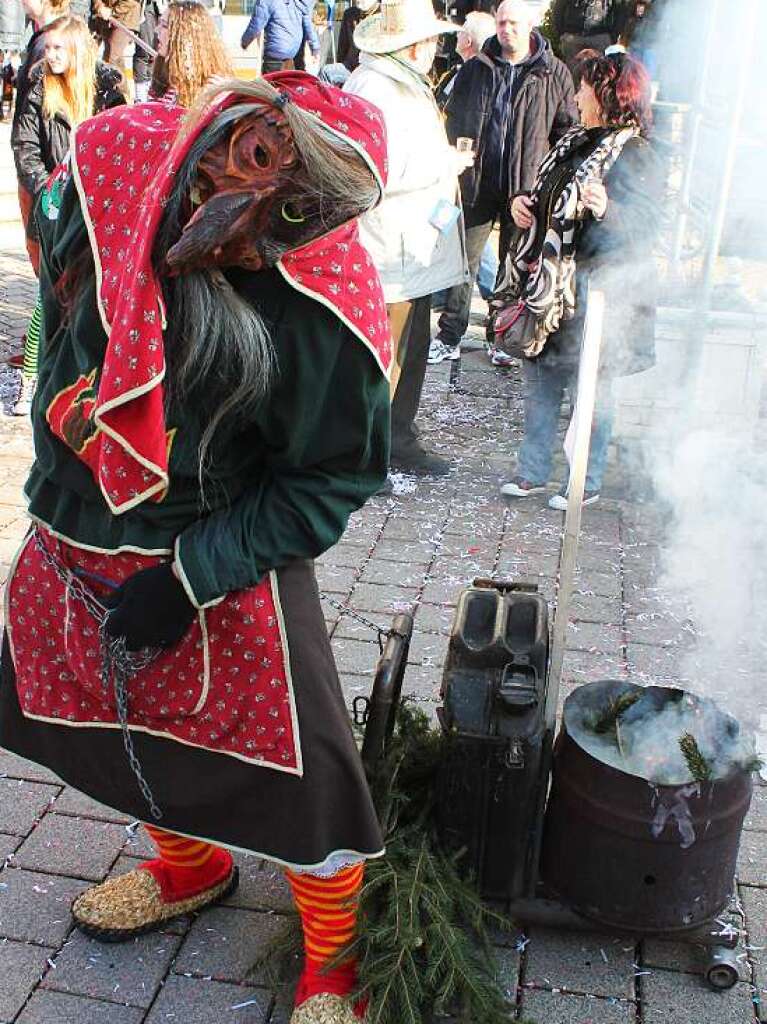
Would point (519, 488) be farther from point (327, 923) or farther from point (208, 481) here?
point (208, 481)

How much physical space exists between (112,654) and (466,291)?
5033mm

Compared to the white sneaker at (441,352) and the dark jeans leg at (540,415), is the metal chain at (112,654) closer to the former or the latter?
the dark jeans leg at (540,415)

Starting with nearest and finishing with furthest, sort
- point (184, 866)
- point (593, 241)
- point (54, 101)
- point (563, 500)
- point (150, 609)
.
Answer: point (150, 609)
point (184, 866)
point (593, 241)
point (563, 500)
point (54, 101)

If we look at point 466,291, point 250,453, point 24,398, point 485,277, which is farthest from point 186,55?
point 485,277

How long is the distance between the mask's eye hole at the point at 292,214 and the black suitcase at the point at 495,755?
1.17m

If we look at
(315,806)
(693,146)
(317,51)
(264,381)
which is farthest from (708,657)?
(317,51)

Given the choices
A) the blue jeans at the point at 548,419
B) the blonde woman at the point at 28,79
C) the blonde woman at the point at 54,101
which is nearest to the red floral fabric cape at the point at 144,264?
the blue jeans at the point at 548,419

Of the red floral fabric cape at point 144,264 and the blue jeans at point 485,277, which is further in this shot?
the blue jeans at point 485,277

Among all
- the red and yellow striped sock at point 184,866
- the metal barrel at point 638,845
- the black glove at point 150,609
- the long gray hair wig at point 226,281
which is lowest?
the red and yellow striped sock at point 184,866

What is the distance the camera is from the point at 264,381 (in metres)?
1.78

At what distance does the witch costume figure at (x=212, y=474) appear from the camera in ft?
5.64

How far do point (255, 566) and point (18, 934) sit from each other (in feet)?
4.19

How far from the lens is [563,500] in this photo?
17.0 ft

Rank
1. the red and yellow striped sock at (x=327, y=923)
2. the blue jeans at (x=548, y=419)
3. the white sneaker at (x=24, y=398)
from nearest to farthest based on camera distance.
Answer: the red and yellow striped sock at (x=327, y=923)
the blue jeans at (x=548, y=419)
the white sneaker at (x=24, y=398)
